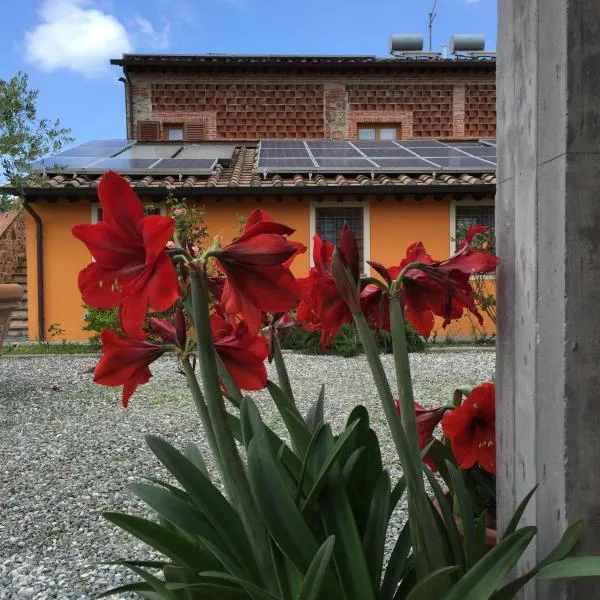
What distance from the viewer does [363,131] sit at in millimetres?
16969

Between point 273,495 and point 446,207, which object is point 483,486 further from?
point 446,207

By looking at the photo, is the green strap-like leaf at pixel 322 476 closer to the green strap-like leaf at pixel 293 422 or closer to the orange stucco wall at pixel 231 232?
the green strap-like leaf at pixel 293 422

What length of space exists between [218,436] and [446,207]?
11210 mm

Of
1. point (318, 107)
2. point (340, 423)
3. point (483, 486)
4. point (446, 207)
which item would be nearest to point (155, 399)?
point (340, 423)

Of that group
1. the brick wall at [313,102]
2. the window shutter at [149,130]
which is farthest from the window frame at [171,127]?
the window shutter at [149,130]

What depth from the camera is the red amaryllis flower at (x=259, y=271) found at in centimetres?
83

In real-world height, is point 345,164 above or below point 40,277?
above

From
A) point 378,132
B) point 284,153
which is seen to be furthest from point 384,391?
point 378,132

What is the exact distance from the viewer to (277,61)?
52.3ft

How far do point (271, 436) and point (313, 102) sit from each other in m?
16.1

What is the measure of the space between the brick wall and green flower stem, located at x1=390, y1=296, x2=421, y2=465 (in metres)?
16.0

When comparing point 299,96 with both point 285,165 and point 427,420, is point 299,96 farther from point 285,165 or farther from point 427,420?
point 427,420

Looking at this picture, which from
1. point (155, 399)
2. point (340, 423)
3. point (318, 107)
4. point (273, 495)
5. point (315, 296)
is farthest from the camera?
point (318, 107)

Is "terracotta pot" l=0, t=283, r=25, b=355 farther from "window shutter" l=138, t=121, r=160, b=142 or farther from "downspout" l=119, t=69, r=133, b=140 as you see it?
"downspout" l=119, t=69, r=133, b=140
